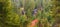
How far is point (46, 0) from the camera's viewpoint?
1396 mm

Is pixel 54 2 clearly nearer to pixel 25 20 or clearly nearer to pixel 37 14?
pixel 37 14

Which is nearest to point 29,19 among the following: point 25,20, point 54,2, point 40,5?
point 25,20

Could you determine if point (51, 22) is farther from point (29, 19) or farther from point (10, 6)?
point (10, 6)

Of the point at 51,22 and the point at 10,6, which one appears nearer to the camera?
the point at 10,6

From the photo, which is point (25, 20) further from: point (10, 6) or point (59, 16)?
Answer: point (59, 16)

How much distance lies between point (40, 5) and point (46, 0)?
0.07 meters

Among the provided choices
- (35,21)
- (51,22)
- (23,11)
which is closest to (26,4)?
(23,11)

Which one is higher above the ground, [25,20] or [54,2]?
[54,2]

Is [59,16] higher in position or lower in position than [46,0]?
lower

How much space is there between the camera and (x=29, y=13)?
1378mm

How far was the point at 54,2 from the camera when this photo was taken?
1410 millimetres

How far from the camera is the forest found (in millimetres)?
1328

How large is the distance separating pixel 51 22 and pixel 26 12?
0.25 metres

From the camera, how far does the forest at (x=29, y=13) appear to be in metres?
1.33
